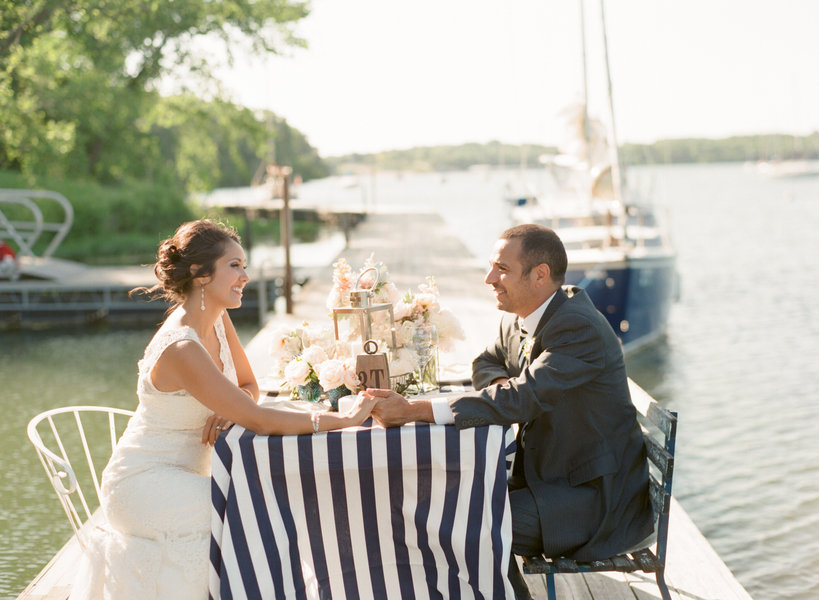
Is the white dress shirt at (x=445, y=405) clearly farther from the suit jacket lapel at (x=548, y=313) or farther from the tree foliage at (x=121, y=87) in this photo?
the tree foliage at (x=121, y=87)

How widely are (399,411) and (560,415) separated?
59cm

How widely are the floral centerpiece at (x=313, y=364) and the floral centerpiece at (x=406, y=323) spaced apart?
13 cm

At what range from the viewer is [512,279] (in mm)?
3107

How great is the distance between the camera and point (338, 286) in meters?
3.41

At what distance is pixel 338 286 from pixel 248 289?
11.8 meters

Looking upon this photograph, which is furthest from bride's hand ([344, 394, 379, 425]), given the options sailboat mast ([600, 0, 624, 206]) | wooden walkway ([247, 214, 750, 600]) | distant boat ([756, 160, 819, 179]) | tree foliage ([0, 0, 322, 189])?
distant boat ([756, 160, 819, 179])

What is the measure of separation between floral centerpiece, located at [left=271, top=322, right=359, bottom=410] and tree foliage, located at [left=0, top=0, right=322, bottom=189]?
386 inches

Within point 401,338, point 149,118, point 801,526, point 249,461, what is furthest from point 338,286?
point 149,118

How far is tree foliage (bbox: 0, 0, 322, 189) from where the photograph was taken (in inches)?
620

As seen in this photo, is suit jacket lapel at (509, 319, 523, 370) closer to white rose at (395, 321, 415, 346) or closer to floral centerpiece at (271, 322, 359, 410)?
white rose at (395, 321, 415, 346)

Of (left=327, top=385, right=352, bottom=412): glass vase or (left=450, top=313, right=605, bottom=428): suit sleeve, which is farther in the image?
(left=327, top=385, right=352, bottom=412): glass vase

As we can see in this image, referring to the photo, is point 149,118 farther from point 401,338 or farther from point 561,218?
point 401,338

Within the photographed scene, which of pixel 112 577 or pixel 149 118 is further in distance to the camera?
pixel 149 118

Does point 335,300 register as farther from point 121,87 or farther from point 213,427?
point 121,87
